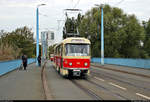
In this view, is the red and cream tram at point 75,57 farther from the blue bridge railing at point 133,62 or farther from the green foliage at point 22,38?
the green foliage at point 22,38

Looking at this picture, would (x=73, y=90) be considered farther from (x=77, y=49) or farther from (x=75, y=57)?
(x=77, y=49)

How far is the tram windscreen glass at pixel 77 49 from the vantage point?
59.6ft

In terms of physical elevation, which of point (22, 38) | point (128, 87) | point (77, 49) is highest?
point (22, 38)

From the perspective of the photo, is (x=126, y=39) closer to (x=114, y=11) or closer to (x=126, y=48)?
(x=126, y=48)

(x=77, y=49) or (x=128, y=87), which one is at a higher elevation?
(x=77, y=49)

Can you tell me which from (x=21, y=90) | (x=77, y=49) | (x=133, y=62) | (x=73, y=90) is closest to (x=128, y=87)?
(x=73, y=90)

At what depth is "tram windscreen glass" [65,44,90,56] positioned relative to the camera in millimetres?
18172

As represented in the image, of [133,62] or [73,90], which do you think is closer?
[73,90]

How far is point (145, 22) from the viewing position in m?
91.2

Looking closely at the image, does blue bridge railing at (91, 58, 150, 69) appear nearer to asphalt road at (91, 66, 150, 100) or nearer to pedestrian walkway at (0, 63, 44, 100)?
asphalt road at (91, 66, 150, 100)

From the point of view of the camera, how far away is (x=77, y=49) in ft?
60.1

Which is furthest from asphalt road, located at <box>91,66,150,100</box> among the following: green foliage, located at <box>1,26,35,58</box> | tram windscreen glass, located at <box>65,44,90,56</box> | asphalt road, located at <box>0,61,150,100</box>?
green foliage, located at <box>1,26,35,58</box>

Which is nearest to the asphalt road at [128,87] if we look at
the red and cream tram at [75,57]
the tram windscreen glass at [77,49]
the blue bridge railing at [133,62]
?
the red and cream tram at [75,57]

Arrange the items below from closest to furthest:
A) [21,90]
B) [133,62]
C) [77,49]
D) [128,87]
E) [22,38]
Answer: [21,90] < [128,87] < [77,49] < [133,62] < [22,38]
